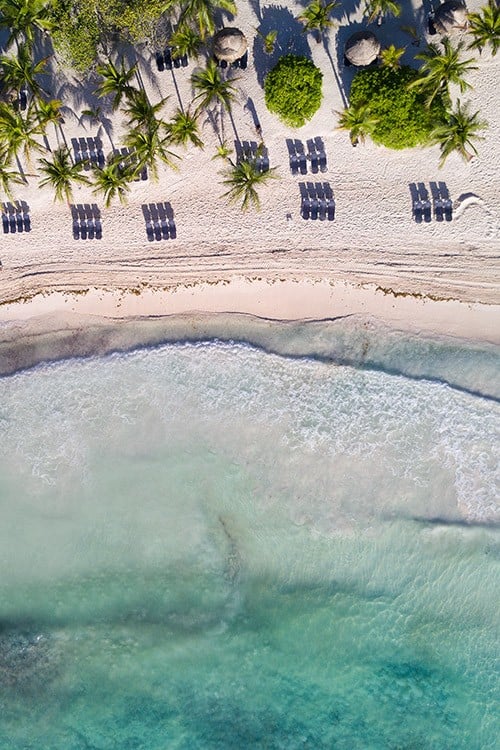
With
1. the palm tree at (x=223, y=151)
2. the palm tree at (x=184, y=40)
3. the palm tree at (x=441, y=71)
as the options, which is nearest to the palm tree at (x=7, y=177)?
the palm tree at (x=184, y=40)

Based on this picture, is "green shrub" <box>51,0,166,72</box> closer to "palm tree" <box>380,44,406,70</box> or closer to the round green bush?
the round green bush

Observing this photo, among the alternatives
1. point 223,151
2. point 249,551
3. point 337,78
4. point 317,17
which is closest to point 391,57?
point 337,78

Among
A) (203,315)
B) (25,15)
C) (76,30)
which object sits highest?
(25,15)

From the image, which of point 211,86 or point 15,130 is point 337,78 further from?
point 15,130

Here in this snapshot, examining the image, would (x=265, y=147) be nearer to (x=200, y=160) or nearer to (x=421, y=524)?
(x=200, y=160)

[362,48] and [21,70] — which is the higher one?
[21,70]

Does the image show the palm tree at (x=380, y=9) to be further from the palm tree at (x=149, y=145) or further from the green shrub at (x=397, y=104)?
the palm tree at (x=149, y=145)
